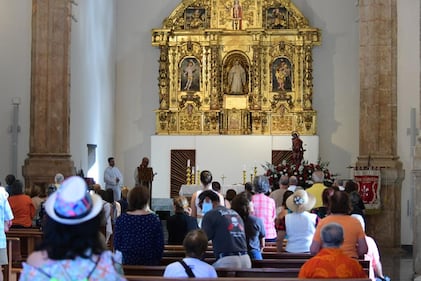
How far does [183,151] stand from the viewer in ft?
78.5

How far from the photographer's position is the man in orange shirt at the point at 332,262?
6457 mm

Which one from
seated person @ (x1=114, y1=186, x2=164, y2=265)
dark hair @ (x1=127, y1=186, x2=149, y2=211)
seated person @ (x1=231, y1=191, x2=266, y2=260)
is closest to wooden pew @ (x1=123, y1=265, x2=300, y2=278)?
seated person @ (x1=114, y1=186, x2=164, y2=265)

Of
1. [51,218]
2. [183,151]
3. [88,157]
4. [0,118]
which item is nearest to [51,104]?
[0,118]

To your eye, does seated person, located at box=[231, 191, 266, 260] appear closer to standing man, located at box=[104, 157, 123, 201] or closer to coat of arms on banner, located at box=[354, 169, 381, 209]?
coat of arms on banner, located at box=[354, 169, 381, 209]

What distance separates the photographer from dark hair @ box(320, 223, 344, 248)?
21.2 ft

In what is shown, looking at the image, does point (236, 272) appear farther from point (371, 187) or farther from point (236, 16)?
point (236, 16)

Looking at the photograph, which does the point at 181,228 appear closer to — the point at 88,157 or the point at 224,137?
the point at 88,157

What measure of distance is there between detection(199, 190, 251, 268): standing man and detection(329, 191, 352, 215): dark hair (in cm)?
96

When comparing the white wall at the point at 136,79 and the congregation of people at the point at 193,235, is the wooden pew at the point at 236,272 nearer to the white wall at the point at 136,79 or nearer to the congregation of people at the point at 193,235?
the congregation of people at the point at 193,235

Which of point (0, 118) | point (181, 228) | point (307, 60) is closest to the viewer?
point (181, 228)

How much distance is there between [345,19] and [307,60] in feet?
5.69

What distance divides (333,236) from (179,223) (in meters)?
3.97

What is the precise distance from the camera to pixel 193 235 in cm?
672

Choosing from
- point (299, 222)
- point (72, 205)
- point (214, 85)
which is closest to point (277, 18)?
point (214, 85)
